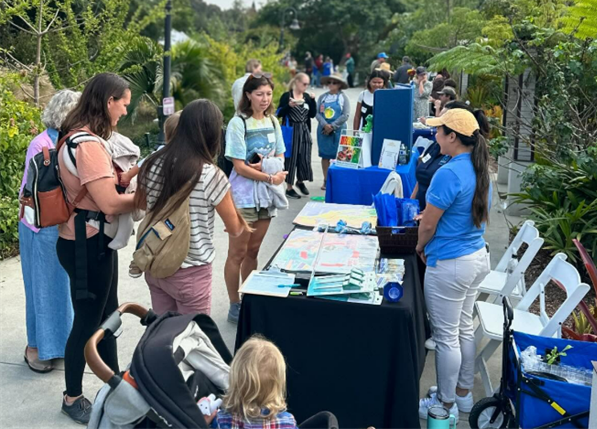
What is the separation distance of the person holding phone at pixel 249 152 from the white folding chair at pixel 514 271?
1831 mm

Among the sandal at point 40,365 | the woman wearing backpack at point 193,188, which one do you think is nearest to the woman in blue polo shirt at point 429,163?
the woman wearing backpack at point 193,188

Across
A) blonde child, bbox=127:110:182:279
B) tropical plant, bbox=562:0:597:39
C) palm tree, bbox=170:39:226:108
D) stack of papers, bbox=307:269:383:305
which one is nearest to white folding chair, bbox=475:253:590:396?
stack of papers, bbox=307:269:383:305

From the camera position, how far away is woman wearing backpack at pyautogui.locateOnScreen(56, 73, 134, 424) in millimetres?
3535

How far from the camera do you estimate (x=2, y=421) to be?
4.01 meters

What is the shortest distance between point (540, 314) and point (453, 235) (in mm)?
957

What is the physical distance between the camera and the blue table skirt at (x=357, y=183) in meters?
6.84

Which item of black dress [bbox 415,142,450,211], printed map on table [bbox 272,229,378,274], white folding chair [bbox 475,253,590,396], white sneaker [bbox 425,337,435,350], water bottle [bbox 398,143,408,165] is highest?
black dress [bbox 415,142,450,211]

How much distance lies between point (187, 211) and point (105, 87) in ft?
2.75

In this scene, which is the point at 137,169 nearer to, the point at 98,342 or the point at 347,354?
the point at 98,342

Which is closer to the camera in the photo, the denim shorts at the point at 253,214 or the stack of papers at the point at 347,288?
the stack of papers at the point at 347,288

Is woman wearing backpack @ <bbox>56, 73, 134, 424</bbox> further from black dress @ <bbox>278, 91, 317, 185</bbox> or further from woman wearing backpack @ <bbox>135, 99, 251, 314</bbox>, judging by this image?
black dress @ <bbox>278, 91, 317, 185</bbox>

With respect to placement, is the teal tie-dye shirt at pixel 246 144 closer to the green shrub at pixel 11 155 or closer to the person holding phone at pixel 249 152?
the person holding phone at pixel 249 152

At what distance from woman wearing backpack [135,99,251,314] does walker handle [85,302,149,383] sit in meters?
0.64

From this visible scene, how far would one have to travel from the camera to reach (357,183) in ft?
22.8
